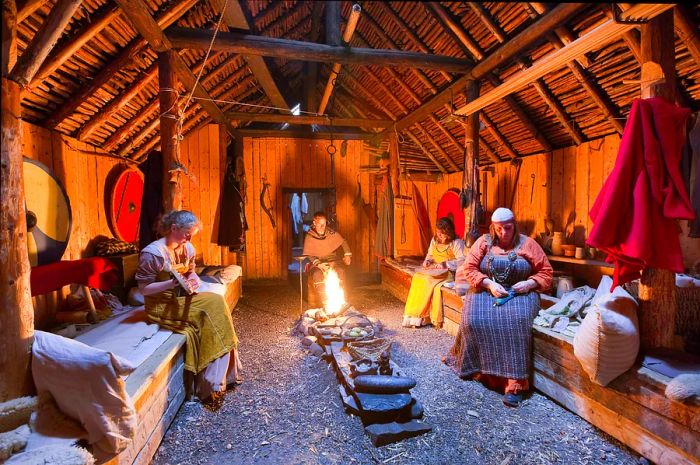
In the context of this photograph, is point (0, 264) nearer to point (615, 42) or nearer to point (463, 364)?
point (463, 364)

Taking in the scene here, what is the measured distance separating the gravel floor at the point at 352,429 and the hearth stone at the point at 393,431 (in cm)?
4

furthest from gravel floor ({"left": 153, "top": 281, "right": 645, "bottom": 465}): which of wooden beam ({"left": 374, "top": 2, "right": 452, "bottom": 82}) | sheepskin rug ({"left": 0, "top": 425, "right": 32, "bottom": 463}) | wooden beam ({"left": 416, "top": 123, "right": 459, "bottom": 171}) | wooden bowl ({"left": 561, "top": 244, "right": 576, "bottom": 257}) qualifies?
wooden beam ({"left": 416, "top": 123, "right": 459, "bottom": 171})

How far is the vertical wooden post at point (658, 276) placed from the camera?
7.74 ft

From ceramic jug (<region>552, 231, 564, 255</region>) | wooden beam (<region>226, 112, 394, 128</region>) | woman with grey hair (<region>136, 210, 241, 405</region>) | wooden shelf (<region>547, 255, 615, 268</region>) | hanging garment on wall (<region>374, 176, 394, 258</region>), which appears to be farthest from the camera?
hanging garment on wall (<region>374, 176, 394, 258</region>)

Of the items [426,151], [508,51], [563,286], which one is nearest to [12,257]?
[508,51]

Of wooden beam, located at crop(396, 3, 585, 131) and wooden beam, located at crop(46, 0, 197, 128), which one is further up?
wooden beam, located at crop(396, 3, 585, 131)

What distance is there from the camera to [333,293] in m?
5.23

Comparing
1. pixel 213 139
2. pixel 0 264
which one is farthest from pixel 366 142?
pixel 0 264

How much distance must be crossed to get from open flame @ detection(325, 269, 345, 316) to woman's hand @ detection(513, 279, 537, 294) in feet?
8.14

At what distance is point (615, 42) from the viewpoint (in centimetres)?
361

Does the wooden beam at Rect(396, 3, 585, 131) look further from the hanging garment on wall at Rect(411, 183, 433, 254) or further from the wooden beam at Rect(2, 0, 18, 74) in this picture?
the wooden beam at Rect(2, 0, 18, 74)

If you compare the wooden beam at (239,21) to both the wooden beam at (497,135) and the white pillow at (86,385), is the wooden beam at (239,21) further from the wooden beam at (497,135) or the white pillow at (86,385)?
the wooden beam at (497,135)

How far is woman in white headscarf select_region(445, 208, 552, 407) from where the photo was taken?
3.00 metres

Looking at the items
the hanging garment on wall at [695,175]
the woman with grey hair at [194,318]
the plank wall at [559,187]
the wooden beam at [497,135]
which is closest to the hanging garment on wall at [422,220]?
the plank wall at [559,187]
